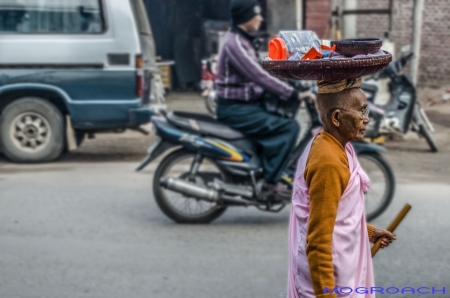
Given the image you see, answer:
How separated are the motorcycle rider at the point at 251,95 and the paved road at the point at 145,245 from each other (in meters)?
0.55

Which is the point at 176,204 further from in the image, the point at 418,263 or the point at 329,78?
the point at 329,78

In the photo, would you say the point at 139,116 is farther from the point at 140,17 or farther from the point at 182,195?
A: the point at 182,195

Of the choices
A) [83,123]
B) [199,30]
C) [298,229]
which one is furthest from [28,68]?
[199,30]

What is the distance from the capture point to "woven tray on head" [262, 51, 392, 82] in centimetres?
273

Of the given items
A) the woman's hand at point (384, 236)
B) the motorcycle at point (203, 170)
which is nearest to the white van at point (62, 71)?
the motorcycle at point (203, 170)

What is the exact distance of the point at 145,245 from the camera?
6281 millimetres

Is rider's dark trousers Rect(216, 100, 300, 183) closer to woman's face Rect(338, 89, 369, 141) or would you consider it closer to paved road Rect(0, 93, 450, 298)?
paved road Rect(0, 93, 450, 298)

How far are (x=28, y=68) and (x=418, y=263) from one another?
205 inches

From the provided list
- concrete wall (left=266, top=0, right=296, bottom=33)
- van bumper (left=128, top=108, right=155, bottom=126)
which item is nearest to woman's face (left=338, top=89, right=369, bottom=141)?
van bumper (left=128, top=108, right=155, bottom=126)

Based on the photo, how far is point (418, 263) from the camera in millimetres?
5840

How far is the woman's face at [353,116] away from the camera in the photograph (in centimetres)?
289

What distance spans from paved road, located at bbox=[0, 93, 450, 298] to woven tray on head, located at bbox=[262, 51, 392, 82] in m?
2.58

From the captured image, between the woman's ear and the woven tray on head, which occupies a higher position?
the woven tray on head

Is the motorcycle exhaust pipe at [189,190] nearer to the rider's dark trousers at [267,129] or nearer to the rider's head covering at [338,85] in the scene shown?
the rider's dark trousers at [267,129]
